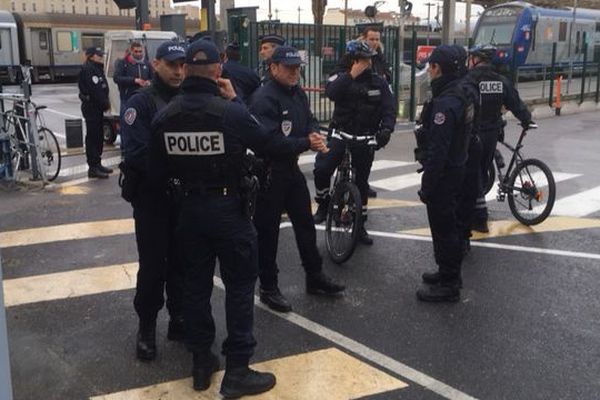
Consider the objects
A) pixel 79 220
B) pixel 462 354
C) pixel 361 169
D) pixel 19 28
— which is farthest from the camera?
pixel 19 28

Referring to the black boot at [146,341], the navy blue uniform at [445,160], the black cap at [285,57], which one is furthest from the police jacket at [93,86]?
the black boot at [146,341]

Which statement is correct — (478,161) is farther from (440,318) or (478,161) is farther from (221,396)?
(221,396)

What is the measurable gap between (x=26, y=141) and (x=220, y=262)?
263 inches

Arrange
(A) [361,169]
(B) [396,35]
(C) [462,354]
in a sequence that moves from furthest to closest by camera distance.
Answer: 1. (B) [396,35]
2. (A) [361,169]
3. (C) [462,354]

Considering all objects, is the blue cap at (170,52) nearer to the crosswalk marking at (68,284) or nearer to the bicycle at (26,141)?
the crosswalk marking at (68,284)

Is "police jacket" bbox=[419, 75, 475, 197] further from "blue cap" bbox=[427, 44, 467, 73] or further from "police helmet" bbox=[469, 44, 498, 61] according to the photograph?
"police helmet" bbox=[469, 44, 498, 61]

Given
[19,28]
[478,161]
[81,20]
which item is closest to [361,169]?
[478,161]

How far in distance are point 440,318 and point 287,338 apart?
1.17 meters

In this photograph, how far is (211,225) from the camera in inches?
143

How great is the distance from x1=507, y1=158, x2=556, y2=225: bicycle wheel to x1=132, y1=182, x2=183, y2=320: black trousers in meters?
4.43

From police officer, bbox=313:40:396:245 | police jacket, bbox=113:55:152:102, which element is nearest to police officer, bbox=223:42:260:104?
police officer, bbox=313:40:396:245

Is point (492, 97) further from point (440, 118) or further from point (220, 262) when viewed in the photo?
point (220, 262)

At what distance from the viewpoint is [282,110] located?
482cm

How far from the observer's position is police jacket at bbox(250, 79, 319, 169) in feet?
15.7
